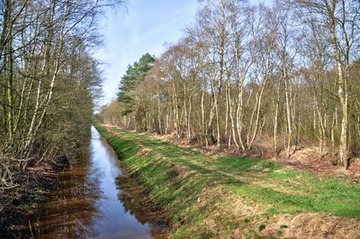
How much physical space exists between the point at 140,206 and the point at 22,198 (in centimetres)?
555

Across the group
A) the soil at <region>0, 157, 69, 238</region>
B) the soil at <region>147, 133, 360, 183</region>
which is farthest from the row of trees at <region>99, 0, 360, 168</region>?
the soil at <region>0, 157, 69, 238</region>

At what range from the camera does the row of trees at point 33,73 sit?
9.84 meters

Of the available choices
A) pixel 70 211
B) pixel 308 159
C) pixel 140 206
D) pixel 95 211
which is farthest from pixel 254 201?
pixel 308 159

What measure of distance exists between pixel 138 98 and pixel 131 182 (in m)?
37.5

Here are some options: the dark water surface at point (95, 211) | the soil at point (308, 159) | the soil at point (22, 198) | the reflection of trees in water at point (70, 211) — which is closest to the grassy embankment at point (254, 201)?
the soil at point (308, 159)

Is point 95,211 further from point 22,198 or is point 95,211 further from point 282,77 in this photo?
point 282,77

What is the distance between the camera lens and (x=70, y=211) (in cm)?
1656

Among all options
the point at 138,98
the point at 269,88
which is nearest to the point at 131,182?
the point at 269,88

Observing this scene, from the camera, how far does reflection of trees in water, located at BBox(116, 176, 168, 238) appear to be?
46.9 ft

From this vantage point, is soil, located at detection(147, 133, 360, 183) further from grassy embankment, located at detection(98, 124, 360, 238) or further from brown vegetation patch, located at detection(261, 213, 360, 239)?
brown vegetation patch, located at detection(261, 213, 360, 239)

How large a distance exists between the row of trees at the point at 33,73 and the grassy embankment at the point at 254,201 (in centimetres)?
641

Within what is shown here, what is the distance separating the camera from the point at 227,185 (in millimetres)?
14953

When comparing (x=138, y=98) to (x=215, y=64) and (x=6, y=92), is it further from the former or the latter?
(x=6, y=92)

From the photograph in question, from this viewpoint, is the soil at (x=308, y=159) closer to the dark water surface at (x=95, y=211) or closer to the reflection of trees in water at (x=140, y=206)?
the reflection of trees in water at (x=140, y=206)
